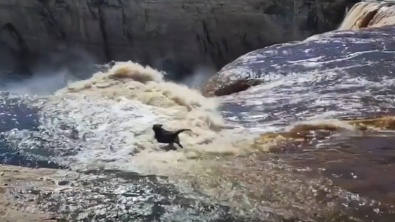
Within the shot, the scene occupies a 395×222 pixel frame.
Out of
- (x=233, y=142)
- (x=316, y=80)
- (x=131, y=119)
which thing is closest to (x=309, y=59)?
(x=316, y=80)

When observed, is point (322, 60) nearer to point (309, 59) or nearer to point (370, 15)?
point (309, 59)

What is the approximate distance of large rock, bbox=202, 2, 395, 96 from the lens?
7.32m

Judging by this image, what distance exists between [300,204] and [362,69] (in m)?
3.97

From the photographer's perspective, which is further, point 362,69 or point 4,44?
point 4,44

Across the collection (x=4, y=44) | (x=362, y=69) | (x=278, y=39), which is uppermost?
(x=4, y=44)

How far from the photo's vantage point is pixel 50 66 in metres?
17.0

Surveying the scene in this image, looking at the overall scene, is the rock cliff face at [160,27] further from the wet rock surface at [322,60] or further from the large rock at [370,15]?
the wet rock surface at [322,60]

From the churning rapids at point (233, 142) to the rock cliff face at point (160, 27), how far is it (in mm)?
4452

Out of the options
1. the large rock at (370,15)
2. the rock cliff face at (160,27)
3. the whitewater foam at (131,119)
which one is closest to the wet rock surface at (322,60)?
the whitewater foam at (131,119)

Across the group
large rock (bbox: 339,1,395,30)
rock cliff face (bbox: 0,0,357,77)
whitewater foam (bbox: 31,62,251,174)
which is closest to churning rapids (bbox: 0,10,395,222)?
whitewater foam (bbox: 31,62,251,174)

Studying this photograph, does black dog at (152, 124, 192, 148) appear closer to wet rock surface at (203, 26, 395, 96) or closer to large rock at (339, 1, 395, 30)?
wet rock surface at (203, 26, 395, 96)

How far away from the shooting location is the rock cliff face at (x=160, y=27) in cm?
1293

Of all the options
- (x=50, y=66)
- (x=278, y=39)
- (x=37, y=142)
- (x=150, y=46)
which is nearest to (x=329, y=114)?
(x=37, y=142)

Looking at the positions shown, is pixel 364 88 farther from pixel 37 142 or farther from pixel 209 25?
pixel 209 25
